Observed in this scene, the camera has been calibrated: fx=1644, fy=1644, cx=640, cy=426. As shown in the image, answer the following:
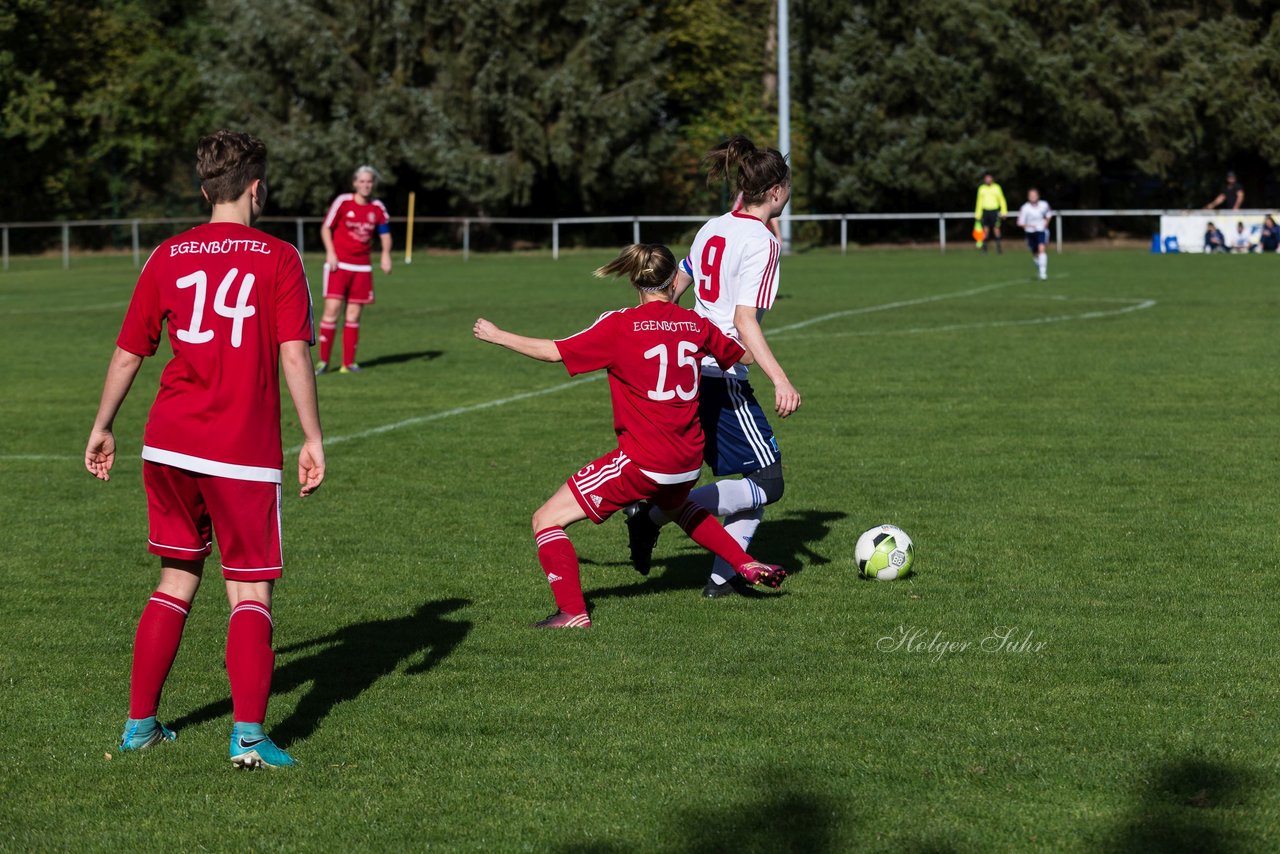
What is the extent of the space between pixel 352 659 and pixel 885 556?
97.6 inches

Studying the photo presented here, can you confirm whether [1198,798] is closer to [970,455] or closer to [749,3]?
[970,455]

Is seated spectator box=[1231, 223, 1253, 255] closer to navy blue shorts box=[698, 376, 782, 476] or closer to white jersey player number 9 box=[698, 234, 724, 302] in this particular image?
white jersey player number 9 box=[698, 234, 724, 302]

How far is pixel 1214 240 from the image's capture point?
132ft

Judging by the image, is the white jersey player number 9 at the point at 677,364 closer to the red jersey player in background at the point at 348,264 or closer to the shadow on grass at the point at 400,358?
the red jersey player in background at the point at 348,264

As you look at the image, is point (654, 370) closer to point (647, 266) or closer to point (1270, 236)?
point (647, 266)

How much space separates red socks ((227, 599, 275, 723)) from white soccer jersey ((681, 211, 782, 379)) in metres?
2.80

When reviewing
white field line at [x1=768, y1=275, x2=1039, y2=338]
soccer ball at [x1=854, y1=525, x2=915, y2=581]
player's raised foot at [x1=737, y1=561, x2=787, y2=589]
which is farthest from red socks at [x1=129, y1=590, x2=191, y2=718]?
white field line at [x1=768, y1=275, x2=1039, y2=338]

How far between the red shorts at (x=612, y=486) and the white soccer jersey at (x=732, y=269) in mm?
786

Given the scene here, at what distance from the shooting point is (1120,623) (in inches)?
256

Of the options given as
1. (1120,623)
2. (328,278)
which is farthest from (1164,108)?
(1120,623)

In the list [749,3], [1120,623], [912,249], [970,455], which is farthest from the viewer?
[749,3]

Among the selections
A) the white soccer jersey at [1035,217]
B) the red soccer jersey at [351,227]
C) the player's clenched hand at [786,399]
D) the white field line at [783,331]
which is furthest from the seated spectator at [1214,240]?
the player's clenched hand at [786,399]

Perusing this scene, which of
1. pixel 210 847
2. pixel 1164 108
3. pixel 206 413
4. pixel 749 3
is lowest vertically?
pixel 210 847

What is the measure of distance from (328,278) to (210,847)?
42.1 feet
